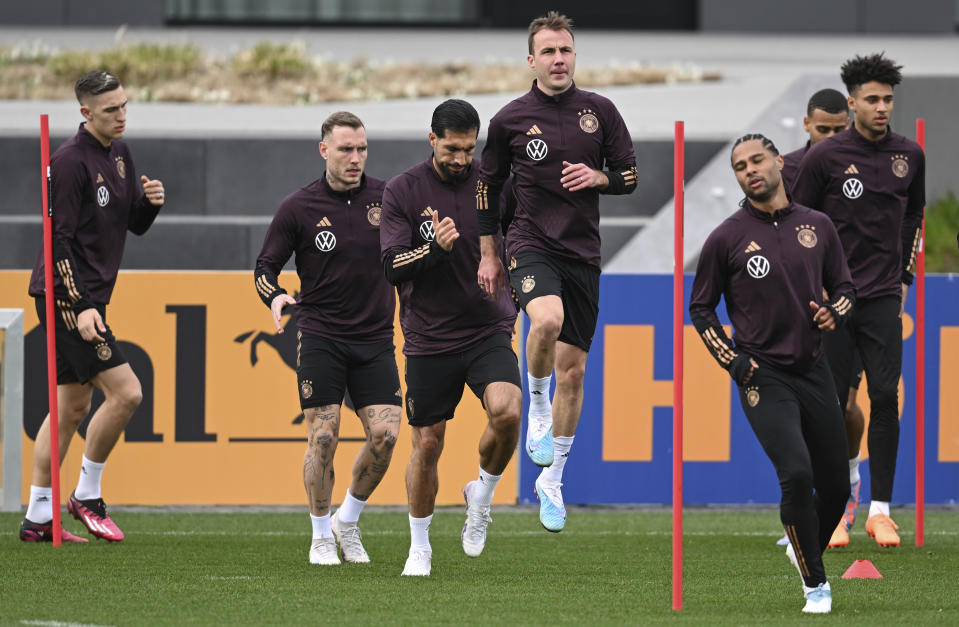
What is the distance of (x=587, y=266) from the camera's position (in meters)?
8.13

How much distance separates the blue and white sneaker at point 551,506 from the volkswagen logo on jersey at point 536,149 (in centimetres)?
171

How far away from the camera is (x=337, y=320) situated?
861 cm

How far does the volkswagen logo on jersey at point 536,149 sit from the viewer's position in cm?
787

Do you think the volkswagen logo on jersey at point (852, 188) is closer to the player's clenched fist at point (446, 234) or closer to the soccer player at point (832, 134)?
the soccer player at point (832, 134)

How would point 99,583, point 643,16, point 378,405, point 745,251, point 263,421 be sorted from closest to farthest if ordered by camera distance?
point 745,251 < point 99,583 < point 378,405 < point 263,421 < point 643,16

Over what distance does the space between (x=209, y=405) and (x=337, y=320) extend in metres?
2.95

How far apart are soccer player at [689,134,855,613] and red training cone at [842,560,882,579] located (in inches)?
43.4

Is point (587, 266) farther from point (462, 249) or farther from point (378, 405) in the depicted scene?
point (378, 405)

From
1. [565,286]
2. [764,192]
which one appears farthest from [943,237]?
[764,192]

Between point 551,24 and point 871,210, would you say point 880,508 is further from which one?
point 551,24

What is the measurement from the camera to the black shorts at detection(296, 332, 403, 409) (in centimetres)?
852

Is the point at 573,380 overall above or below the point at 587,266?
below

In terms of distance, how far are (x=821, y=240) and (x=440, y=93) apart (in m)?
11.3

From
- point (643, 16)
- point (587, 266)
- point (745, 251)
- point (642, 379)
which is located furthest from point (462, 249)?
point (643, 16)
